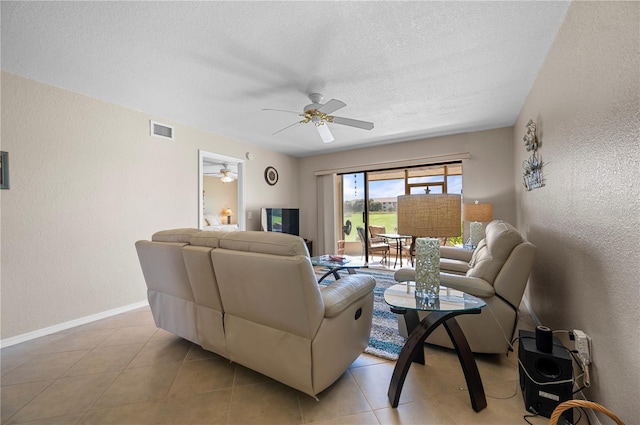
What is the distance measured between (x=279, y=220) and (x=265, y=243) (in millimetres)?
3672

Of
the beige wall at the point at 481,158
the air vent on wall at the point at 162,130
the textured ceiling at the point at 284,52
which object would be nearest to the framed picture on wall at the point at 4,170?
the textured ceiling at the point at 284,52

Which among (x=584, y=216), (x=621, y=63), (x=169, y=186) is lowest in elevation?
(x=584, y=216)

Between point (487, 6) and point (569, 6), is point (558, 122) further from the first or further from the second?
point (487, 6)

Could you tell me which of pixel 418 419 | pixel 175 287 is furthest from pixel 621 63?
pixel 175 287

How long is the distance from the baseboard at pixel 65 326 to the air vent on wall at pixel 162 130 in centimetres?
222

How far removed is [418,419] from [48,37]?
3.52m

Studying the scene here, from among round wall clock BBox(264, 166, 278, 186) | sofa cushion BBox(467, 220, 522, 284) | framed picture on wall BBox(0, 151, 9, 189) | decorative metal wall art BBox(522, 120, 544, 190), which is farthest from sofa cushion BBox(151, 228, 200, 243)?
round wall clock BBox(264, 166, 278, 186)

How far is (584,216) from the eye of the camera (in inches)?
58.3

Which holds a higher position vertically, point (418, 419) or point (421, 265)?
point (421, 265)

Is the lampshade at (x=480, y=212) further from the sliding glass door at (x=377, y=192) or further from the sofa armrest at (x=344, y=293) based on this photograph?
the sofa armrest at (x=344, y=293)

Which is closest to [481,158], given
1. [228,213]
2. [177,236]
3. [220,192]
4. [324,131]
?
[324,131]

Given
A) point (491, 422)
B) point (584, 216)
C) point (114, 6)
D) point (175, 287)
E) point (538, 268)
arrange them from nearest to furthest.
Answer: point (491, 422) < point (584, 216) < point (114, 6) < point (175, 287) < point (538, 268)

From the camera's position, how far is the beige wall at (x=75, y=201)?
2.34m

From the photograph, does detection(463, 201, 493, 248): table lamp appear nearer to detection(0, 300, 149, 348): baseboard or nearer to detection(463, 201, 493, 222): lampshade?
detection(463, 201, 493, 222): lampshade
